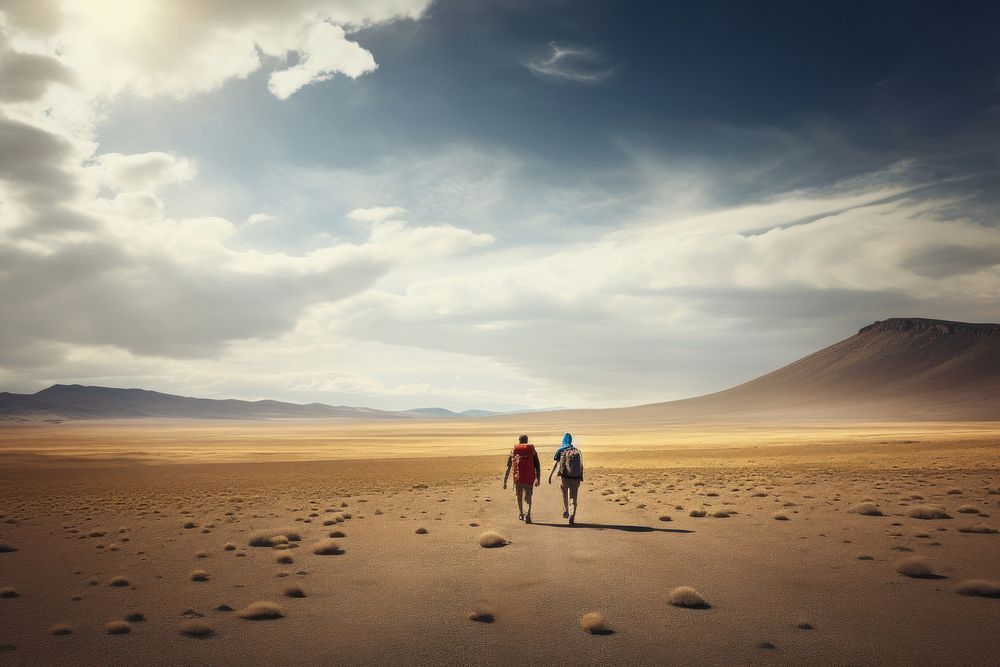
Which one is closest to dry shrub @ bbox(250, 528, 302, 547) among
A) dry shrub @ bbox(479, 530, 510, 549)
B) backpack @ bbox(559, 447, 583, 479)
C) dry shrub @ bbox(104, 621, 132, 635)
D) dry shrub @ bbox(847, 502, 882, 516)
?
dry shrub @ bbox(479, 530, 510, 549)

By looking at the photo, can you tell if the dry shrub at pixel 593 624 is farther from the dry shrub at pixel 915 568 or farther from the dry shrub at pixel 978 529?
the dry shrub at pixel 978 529

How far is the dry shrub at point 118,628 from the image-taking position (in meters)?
8.51

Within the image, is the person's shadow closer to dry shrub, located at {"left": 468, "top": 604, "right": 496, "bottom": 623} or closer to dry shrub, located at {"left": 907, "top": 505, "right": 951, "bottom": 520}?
dry shrub, located at {"left": 907, "top": 505, "right": 951, "bottom": 520}

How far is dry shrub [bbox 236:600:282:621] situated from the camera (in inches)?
357

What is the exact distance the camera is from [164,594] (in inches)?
411

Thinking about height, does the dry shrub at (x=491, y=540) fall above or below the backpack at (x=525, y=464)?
below

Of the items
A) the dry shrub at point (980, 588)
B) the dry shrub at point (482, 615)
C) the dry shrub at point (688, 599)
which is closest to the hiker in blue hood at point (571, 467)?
the dry shrub at point (688, 599)

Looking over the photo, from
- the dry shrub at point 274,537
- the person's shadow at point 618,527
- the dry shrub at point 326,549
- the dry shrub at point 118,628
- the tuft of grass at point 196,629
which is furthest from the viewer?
the person's shadow at point 618,527

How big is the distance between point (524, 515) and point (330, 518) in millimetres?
6058

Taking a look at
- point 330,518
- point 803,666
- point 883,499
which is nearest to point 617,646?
point 803,666

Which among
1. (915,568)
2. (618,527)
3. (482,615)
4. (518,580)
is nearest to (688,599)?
(518,580)

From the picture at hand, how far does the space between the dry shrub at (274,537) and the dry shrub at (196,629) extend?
624 cm

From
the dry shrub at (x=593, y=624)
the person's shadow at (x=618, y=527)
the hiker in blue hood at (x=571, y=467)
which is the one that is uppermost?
the hiker in blue hood at (x=571, y=467)

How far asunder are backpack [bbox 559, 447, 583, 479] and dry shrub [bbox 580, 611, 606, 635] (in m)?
7.98
